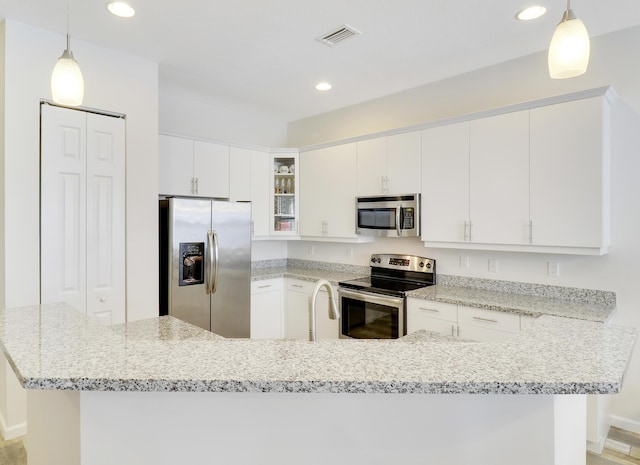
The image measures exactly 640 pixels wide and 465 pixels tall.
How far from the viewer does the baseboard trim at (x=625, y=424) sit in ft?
8.79

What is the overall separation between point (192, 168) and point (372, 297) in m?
2.15

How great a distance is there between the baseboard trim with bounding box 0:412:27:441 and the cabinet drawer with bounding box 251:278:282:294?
2062 mm

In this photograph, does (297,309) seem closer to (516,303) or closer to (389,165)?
(389,165)

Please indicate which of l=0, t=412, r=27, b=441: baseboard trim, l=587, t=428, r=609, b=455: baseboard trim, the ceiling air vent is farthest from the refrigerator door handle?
l=587, t=428, r=609, b=455: baseboard trim

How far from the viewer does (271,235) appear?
4.49m

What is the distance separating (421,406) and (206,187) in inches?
132

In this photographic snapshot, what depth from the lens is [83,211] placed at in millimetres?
2762

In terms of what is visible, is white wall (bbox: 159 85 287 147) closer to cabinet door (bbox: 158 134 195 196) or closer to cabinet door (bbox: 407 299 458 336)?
cabinet door (bbox: 158 134 195 196)

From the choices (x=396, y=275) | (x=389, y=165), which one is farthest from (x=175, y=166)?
(x=396, y=275)

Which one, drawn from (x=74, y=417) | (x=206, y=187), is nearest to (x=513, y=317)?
(x=74, y=417)

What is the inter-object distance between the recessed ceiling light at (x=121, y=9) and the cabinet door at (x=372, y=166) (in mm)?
2224

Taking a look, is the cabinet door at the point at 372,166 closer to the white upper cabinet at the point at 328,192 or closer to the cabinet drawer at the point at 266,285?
the white upper cabinet at the point at 328,192

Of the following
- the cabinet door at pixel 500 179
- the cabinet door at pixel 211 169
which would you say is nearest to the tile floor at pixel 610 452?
the cabinet door at pixel 500 179

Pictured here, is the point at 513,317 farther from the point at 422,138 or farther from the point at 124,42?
the point at 124,42
